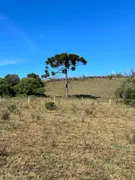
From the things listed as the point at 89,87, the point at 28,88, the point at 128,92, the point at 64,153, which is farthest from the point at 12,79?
the point at 64,153

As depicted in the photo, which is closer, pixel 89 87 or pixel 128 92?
pixel 128 92

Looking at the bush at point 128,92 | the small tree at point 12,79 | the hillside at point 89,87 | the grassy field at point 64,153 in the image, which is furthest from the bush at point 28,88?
the grassy field at point 64,153

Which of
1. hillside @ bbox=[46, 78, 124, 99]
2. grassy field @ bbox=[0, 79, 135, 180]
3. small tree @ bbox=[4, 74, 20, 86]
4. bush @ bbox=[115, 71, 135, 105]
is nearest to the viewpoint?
grassy field @ bbox=[0, 79, 135, 180]

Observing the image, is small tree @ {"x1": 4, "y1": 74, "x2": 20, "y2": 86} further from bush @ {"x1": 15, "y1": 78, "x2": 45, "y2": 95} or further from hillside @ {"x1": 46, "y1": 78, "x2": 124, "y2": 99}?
bush @ {"x1": 15, "y1": 78, "x2": 45, "y2": 95}

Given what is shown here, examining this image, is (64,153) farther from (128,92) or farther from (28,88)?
(28,88)

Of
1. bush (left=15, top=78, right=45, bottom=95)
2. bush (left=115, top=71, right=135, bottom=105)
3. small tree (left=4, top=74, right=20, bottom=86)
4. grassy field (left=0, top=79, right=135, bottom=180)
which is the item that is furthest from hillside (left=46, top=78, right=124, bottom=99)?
grassy field (left=0, top=79, right=135, bottom=180)

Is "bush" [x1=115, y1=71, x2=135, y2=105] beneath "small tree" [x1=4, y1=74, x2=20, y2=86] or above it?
beneath

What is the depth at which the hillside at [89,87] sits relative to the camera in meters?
54.6

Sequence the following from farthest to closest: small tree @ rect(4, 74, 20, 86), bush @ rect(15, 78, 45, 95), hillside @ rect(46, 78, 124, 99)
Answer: hillside @ rect(46, 78, 124, 99) → small tree @ rect(4, 74, 20, 86) → bush @ rect(15, 78, 45, 95)

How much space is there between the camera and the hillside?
5462 centimetres

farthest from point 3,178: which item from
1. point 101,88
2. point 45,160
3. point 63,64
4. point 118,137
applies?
point 101,88

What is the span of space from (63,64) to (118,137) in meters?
33.9

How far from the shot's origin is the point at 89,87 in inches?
2360

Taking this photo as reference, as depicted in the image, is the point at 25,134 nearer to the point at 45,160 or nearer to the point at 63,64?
the point at 45,160
